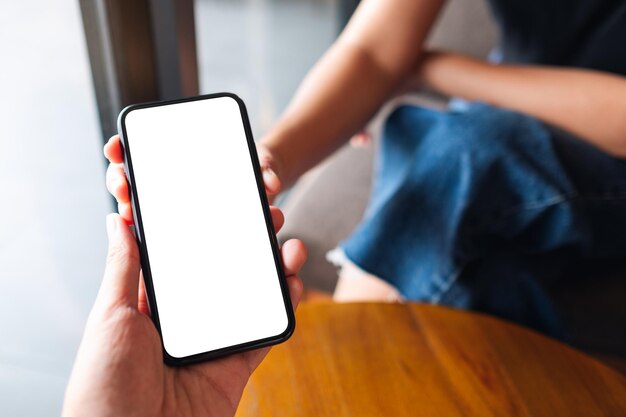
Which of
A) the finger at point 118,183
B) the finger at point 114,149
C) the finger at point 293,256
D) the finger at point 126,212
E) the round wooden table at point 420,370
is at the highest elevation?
the finger at point 114,149

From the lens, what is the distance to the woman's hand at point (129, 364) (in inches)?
13.7

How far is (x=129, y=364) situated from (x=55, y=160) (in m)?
0.40

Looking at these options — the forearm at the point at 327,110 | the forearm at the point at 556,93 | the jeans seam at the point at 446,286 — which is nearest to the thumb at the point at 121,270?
the forearm at the point at 327,110

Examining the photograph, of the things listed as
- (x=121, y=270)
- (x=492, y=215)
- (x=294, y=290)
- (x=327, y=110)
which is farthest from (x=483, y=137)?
(x=121, y=270)

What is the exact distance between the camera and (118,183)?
43cm

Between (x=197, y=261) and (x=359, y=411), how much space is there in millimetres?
173

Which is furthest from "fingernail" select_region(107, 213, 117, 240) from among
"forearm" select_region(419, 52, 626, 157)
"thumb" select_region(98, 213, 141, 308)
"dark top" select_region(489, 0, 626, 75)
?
"dark top" select_region(489, 0, 626, 75)

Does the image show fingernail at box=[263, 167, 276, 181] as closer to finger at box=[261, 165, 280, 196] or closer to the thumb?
finger at box=[261, 165, 280, 196]

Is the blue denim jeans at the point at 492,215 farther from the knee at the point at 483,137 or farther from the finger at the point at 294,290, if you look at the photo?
the finger at the point at 294,290

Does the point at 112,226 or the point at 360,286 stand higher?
the point at 112,226

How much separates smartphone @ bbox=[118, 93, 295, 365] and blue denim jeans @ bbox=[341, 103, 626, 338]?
21 cm

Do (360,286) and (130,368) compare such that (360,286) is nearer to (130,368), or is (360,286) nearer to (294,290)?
(294,290)

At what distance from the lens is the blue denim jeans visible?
1.99 ft

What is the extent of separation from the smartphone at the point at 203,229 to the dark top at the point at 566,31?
51 cm
